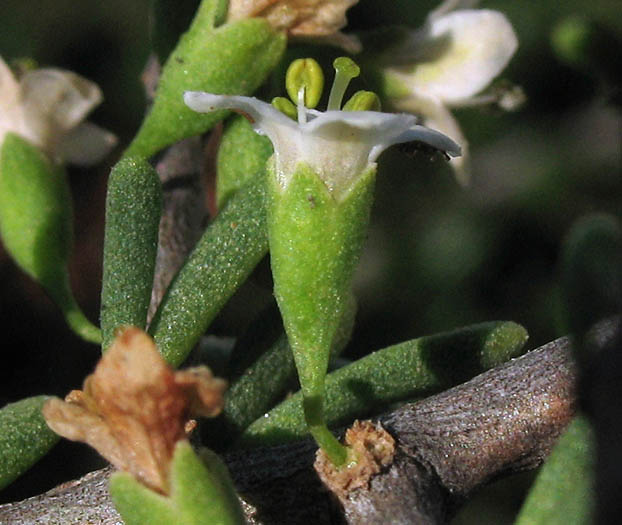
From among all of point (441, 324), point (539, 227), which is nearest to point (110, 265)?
point (441, 324)

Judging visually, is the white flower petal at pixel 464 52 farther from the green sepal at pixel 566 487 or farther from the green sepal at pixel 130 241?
the green sepal at pixel 566 487

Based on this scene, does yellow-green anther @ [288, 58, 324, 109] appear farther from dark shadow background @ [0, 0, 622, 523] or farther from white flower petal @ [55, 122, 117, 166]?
dark shadow background @ [0, 0, 622, 523]

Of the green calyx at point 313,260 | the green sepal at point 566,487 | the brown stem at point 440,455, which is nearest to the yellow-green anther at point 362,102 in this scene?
the green calyx at point 313,260

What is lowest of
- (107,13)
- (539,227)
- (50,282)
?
(539,227)

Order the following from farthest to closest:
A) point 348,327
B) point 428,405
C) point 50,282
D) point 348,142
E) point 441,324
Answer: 1. point 441,324
2. point 50,282
3. point 348,327
4. point 428,405
5. point 348,142

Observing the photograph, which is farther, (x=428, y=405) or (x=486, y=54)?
(x=486, y=54)

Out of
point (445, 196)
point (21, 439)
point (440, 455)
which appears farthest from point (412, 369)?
point (445, 196)

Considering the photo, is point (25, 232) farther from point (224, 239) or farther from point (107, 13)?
point (107, 13)
